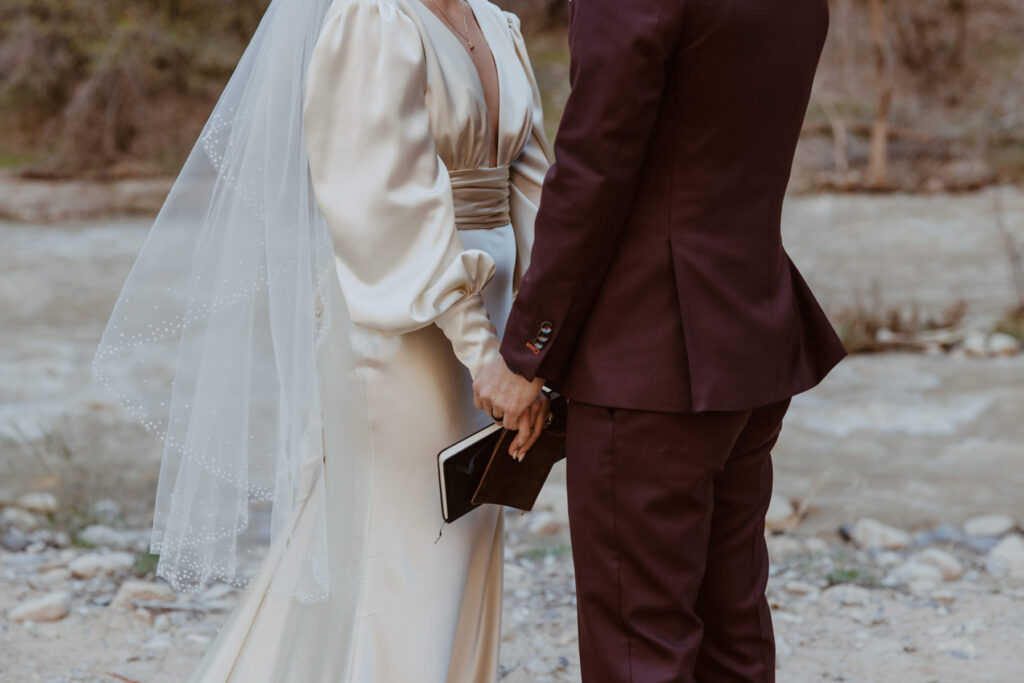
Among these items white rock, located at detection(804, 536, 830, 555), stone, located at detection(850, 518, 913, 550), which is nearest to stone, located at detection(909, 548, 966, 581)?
stone, located at detection(850, 518, 913, 550)

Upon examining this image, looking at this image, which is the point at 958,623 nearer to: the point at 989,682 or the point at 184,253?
the point at 989,682

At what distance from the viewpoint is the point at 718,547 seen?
1889 millimetres

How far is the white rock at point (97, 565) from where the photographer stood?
136 inches

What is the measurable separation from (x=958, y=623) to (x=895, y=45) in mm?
11783

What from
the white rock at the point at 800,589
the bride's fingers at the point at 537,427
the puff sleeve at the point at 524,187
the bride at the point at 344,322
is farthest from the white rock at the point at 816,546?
the bride's fingers at the point at 537,427

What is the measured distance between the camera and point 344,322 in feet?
6.61

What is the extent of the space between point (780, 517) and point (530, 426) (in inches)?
100

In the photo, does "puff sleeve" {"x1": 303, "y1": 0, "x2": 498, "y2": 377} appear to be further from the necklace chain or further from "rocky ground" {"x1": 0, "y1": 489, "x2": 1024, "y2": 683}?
"rocky ground" {"x1": 0, "y1": 489, "x2": 1024, "y2": 683}

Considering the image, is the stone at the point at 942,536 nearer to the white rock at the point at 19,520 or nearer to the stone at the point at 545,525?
the stone at the point at 545,525

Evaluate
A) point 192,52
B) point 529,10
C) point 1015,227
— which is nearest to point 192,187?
point 1015,227

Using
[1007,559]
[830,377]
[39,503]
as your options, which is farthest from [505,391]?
[830,377]

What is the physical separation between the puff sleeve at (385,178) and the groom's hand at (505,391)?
0.05m

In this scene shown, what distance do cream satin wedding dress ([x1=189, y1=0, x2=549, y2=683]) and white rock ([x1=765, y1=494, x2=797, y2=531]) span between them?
2183 mm

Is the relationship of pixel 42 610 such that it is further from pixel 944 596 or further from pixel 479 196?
pixel 944 596
